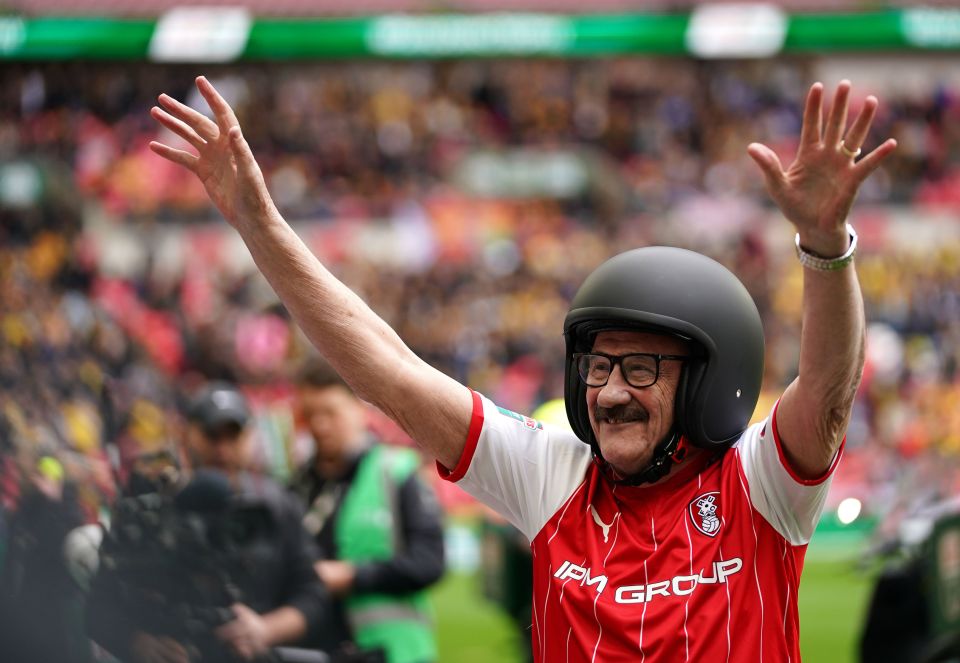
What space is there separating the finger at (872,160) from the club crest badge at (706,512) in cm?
80

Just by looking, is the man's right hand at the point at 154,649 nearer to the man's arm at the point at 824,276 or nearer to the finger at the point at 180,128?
the finger at the point at 180,128

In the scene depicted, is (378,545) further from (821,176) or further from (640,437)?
(821,176)

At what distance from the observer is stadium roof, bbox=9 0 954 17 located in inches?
920

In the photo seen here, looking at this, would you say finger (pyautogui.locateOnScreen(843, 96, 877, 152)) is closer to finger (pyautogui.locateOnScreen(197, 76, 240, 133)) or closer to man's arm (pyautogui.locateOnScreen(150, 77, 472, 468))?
man's arm (pyautogui.locateOnScreen(150, 77, 472, 468))

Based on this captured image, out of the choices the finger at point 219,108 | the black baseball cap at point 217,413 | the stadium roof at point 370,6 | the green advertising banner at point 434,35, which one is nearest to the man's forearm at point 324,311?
the finger at point 219,108

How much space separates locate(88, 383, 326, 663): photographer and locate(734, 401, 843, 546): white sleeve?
4.72 ft

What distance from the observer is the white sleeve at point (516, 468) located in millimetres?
3033

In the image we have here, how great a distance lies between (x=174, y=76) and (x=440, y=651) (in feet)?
56.9

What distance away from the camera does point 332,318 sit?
3006 mm

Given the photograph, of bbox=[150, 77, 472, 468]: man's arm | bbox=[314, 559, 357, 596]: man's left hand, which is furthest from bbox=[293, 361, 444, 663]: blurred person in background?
bbox=[150, 77, 472, 468]: man's arm

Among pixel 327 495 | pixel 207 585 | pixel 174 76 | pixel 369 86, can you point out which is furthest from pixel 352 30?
pixel 207 585

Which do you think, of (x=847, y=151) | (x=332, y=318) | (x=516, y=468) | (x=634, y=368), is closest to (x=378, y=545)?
(x=516, y=468)

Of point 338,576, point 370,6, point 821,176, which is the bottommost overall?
point 338,576

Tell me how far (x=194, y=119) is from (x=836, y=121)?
1.45 m
